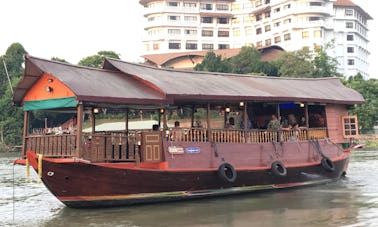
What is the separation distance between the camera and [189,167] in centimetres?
1066

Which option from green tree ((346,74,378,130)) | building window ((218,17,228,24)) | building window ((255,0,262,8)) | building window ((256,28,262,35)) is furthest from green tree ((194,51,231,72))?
building window ((255,0,262,8))

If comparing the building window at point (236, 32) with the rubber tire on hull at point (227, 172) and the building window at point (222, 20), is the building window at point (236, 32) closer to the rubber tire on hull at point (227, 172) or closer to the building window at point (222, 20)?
the building window at point (222, 20)

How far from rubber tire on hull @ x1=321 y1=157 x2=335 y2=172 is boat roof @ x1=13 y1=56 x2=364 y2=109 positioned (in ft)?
5.51

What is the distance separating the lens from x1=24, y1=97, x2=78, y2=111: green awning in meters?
9.70

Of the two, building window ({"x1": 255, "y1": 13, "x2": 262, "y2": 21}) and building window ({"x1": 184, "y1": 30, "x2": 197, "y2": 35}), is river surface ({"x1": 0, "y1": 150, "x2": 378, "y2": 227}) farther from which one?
building window ({"x1": 255, "y1": 13, "x2": 262, "y2": 21})

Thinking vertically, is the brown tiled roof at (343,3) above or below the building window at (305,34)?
above

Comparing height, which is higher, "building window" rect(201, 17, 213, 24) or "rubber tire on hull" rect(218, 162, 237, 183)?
"building window" rect(201, 17, 213, 24)

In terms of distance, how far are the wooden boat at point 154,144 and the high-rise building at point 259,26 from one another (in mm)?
47001

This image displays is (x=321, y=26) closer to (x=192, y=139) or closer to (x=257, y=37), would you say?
(x=257, y=37)

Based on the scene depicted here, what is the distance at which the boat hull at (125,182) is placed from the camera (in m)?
9.45

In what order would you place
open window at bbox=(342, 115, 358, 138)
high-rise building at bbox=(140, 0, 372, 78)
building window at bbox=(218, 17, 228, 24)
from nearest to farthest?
open window at bbox=(342, 115, 358, 138)
high-rise building at bbox=(140, 0, 372, 78)
building window at bbox=(218, 17, 228, 24)

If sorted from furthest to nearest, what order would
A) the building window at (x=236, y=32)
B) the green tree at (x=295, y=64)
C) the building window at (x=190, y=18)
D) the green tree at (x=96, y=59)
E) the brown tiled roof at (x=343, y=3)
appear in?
the building window at (x=236, y=32)
the building window at (x=190, y=18)
the brown tiled roof at (x=343, y=3)
the green tree at (x=295, y=64)
the green tree at (x=96, y=59)

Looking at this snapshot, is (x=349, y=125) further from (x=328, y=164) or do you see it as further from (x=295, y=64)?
(x=295, y=64)

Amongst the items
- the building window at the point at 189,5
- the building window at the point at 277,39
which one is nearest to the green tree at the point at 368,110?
the building window at the point at 277,39
